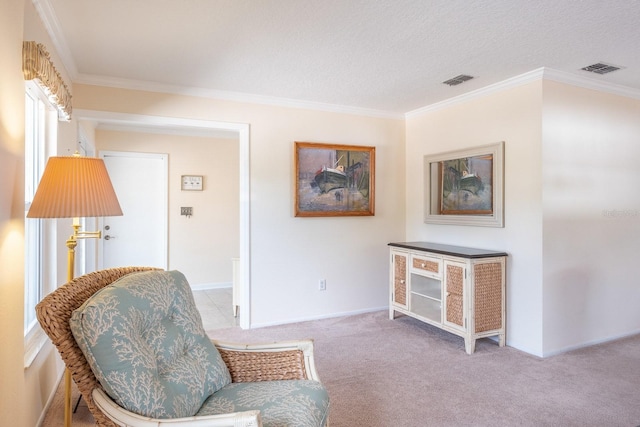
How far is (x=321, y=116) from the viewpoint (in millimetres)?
4328

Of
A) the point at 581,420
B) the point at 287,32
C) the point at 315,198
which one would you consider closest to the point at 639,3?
the point at 287,32

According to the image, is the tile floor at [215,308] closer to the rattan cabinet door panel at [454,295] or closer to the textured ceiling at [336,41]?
the rattan cabinet door panel at [454,295]

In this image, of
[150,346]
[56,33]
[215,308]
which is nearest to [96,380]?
[150,346]

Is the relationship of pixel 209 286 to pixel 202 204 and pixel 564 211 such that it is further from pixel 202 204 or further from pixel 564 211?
pixel 564 211

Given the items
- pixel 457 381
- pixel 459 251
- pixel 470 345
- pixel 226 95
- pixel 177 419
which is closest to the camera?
pixel 177 419

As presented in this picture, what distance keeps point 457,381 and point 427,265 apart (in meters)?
1.18

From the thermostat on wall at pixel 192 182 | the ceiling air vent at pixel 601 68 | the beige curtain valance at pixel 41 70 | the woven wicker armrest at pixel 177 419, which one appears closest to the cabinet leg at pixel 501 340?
the ceiling air vent at pixel 601 68

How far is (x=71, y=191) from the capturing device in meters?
1.66

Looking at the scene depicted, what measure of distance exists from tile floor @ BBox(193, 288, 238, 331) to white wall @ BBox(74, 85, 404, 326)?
475 millimetres

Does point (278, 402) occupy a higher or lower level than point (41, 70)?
lower

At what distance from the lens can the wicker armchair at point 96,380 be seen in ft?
4.07

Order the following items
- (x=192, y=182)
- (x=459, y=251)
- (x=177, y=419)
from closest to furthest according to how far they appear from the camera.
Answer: (x=177, y=419) < (x=459, y=251) < (x=192, y=182)

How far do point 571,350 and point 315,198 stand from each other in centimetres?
268

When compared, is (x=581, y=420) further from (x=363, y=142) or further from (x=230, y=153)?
(x=230, y=153)
